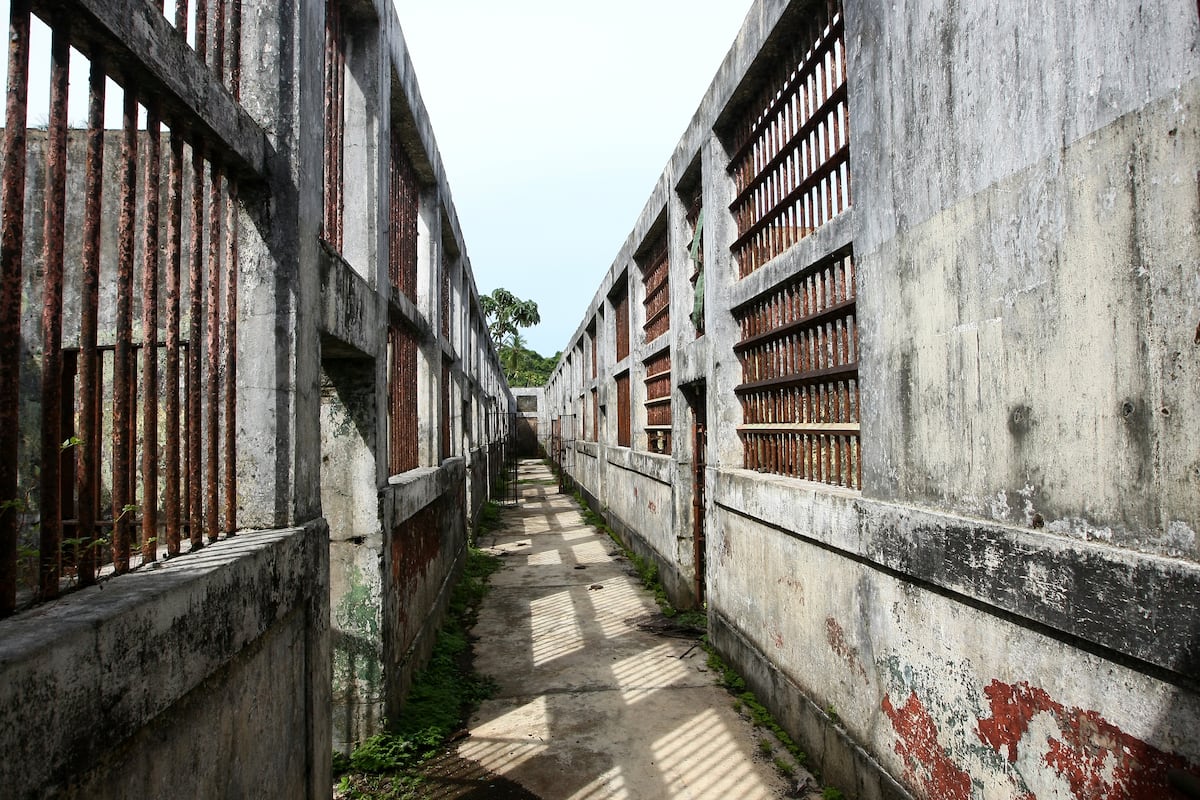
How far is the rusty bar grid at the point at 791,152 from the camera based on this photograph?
4.08m

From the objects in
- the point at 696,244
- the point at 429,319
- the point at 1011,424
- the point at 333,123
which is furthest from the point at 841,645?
the point at 429,319

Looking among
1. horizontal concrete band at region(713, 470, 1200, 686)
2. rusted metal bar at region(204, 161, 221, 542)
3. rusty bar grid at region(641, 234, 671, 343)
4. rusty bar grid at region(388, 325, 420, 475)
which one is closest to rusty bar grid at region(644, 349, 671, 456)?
rusty bar grid at region(641, 234, 671, 343)

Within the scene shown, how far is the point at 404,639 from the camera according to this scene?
4992 mm

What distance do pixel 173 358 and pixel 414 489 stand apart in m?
3.28

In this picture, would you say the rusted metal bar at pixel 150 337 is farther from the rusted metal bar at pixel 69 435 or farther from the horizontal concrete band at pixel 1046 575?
the rusted metal bar at pixel 69 435

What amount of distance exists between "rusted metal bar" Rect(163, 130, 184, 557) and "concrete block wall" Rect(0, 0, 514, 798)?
8 cm

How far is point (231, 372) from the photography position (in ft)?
8.91

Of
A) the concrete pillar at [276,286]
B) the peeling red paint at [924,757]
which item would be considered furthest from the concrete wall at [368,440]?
the peeling red paint at [924,757]

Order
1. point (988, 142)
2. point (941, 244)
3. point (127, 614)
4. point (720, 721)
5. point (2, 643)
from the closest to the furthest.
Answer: point (2, 643) < point (127, 614) < point (988, 142) < point (941, 244) < point (720, 721)

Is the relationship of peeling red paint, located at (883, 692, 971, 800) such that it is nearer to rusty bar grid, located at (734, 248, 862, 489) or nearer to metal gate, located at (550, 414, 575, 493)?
rusty bar grid, located at (734, 248, 862, 489)

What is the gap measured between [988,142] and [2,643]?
3.33 meters

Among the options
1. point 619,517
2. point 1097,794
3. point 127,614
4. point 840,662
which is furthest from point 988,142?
point 619,517

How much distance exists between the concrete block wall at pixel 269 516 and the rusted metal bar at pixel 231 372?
42 millimetres

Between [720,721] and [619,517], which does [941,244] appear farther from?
[619,517]
